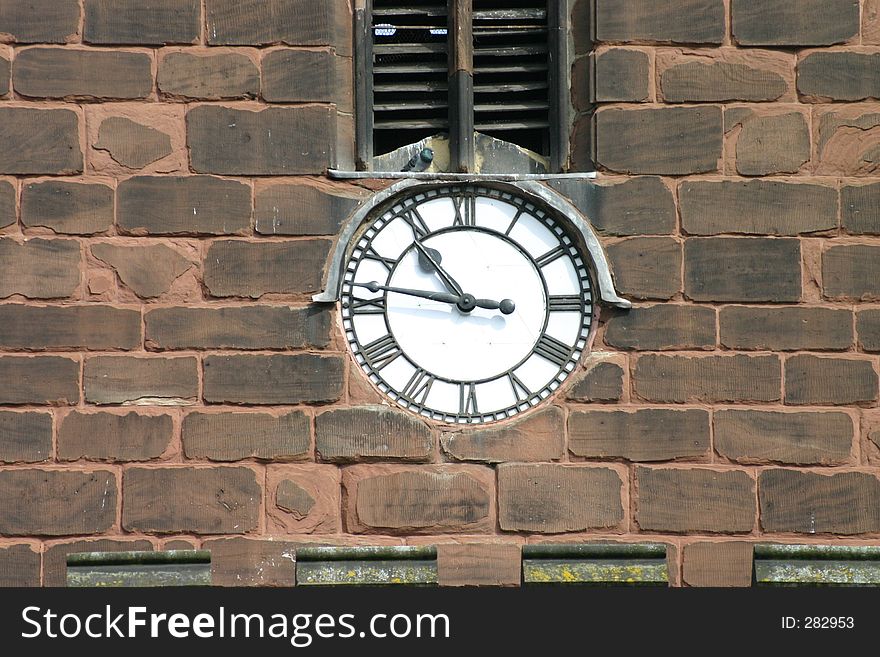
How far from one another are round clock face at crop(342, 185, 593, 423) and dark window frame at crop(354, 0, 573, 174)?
0.93 feet

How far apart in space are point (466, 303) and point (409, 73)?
1160mm

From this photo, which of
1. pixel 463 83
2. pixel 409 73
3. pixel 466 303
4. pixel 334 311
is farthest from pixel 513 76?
pixel 334 311

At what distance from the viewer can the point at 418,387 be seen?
35.4 feet

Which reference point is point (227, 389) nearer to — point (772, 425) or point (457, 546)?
point (457, 546)

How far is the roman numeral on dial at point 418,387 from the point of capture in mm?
10789

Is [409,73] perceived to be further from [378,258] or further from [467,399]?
[467,399]

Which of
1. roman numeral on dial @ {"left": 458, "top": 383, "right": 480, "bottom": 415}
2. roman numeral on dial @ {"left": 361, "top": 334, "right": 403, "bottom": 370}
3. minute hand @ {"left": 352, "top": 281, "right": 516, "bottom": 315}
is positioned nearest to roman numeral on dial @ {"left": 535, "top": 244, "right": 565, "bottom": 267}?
minute hand @ {"left": 352, "top": 281, "right": 516, "bottom": 315}

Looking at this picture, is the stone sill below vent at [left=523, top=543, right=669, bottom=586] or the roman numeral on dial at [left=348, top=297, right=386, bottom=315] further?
the roman numeral on dial at [left=348, top=297, right=386, bottom=315]

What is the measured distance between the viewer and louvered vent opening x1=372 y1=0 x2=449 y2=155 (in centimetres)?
1122

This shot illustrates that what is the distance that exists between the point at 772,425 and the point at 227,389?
2.35 metres

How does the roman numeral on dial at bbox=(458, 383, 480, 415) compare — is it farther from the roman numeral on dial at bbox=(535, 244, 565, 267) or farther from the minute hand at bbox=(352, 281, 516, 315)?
the roman numeral on dial at bbox=(535, 244, 565, 267)

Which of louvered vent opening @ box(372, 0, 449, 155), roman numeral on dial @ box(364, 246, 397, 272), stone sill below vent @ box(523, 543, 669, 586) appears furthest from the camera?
louvered vent opening @ box(372, 0, 449, 155)

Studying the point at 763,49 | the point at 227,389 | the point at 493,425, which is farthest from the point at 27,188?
the point at 763,49

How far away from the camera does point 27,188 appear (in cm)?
1088
